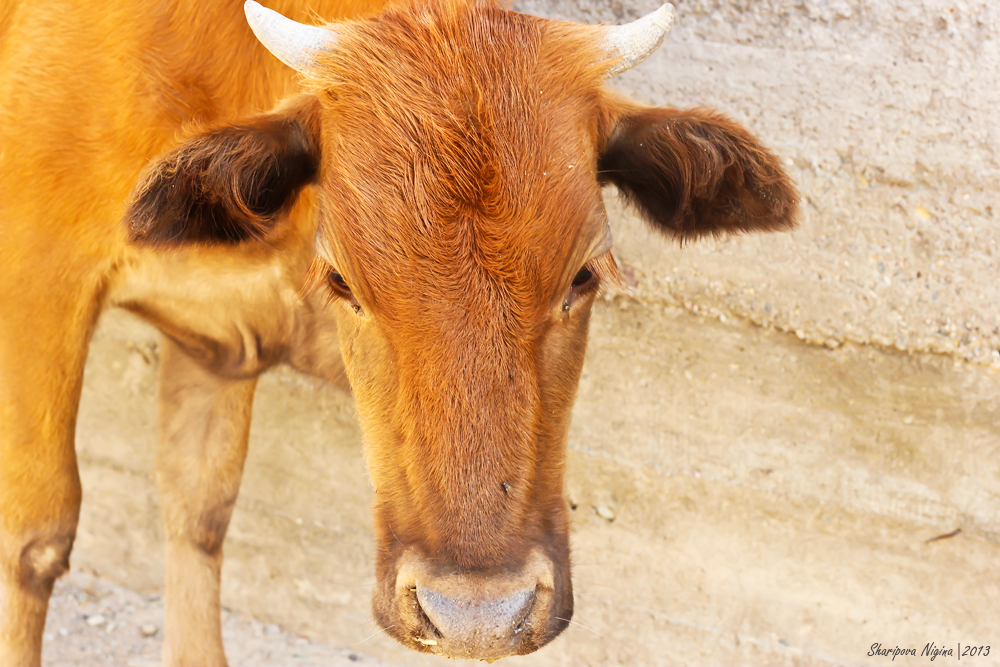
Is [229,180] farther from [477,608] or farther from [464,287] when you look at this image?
[477,608]

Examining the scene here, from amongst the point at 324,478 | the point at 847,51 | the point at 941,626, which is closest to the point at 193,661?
the point at 324,478

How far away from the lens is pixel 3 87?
2689 millimetres

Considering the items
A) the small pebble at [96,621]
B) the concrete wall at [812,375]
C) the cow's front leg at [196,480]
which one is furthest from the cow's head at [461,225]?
the small pebble at [96,621]

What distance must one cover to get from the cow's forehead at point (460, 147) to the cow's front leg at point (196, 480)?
165 cm

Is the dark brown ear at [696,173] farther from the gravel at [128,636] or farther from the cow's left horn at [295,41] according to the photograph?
the gravel at [128,636]

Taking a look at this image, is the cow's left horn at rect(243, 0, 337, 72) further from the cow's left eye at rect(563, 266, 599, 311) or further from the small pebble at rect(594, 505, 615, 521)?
the small pebble at rect(594, 505, 615, 521)

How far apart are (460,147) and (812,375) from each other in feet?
6.39

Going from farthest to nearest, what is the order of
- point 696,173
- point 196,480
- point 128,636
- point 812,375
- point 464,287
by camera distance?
point 128,636 < point 196,480 < point 812,375 < point 696,173 < point 464,287

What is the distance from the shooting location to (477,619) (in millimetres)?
1809

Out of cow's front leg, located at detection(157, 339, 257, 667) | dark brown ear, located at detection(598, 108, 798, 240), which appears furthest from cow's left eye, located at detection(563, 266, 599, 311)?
cow's front leg, located at detection(157, 339, 257, 667)

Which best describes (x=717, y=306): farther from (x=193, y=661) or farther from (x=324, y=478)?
(x=193, y=661)

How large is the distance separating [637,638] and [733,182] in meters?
2.17

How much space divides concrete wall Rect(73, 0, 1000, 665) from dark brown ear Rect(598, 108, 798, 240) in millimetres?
829

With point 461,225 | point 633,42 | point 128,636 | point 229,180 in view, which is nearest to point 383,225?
point 461,225
